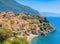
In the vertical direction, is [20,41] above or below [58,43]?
above

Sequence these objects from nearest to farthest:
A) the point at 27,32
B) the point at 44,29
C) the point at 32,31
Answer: the point at 27,32 < the point at 32,31 < the point at 44,29

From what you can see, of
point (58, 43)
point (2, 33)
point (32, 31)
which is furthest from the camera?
point (32, 31)

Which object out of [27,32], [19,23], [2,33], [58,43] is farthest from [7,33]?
[19,23]

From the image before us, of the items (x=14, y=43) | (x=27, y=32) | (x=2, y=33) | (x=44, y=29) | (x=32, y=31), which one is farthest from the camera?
(x=44, y=29)

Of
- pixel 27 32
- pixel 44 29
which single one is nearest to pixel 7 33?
pixel 27 32

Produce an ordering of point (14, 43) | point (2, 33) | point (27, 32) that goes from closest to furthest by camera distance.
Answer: point (14, 43)
point (2, 33)
point (27, 32)

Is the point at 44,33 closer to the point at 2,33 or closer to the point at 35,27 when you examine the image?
the point at 35,27

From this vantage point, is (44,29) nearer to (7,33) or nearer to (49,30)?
(49,30)

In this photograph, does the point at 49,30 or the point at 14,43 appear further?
the point at 49,30

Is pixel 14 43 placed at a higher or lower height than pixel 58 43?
higher
